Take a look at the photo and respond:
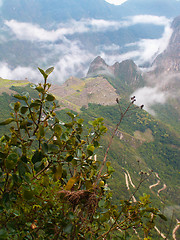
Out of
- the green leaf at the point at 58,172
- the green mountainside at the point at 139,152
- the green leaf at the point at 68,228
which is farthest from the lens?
the green mountainside at the point at 139,152

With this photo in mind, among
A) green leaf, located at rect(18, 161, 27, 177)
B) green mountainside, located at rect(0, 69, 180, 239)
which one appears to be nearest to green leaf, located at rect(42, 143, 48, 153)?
green leaf, located at rect(18, 161, 27, 177)

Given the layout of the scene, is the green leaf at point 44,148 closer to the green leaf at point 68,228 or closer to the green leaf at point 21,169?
the green leaf at point 21,169

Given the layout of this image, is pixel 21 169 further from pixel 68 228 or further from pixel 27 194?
pixel 68 228

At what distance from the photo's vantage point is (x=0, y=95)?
14050cm

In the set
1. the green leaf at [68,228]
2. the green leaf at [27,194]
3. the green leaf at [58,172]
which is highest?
the green leaf at [58,172]

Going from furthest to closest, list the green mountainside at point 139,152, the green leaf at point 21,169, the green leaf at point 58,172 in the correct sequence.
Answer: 1. the green mountainside at point 139,152
2. the green leaf at point 58,172
3. the green leaf at point 21,169

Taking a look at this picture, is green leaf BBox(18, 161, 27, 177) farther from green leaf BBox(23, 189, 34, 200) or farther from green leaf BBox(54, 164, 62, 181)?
green leaf BBox(54, 164, 62, 181)

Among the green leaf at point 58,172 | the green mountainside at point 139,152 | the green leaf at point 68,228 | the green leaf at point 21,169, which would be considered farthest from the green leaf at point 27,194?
the green mountainside at point 139,152

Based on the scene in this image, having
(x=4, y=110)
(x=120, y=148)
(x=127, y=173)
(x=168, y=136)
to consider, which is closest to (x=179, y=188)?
(x=127, y=173)

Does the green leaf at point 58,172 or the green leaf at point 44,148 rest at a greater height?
the green leaf at point 44,148

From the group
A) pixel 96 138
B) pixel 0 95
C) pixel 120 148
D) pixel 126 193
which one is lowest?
pixel 126 193

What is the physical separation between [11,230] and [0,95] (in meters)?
154

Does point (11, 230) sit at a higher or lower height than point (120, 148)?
higher

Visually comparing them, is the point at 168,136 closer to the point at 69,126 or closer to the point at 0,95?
the point at 0,95
